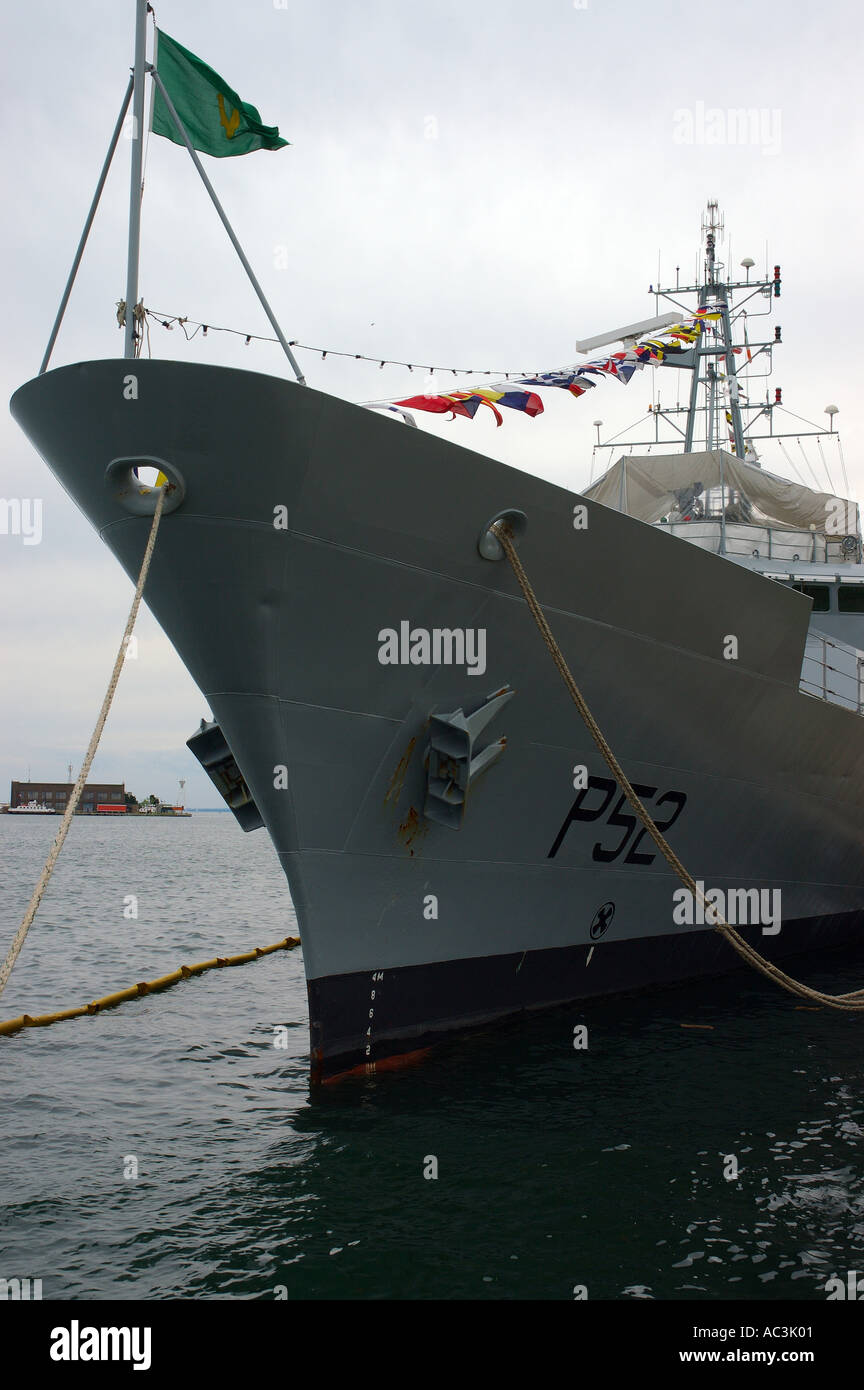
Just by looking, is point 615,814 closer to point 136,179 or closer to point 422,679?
point 422,679

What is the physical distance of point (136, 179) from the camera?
16.9 feet

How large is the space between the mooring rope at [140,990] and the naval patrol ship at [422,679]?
300 cm

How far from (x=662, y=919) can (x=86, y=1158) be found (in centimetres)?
480

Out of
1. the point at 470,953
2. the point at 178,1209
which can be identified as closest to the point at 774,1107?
the point at 470,953

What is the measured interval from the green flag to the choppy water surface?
5.44 meters

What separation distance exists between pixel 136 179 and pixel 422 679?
10.1ft

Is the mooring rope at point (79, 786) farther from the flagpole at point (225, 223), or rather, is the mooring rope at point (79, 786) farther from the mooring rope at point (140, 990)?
the mooring rope at point (140, 990)

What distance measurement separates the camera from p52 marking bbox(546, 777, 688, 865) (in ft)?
23.1

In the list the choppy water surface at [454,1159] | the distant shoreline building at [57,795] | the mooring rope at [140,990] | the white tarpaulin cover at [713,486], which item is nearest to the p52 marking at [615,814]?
the choppy water surface at [454,1159]

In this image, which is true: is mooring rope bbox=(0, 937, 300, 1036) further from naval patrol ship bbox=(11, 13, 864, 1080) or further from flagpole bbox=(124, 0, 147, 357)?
flagpole bbox=(124, 0, 147, 357)
